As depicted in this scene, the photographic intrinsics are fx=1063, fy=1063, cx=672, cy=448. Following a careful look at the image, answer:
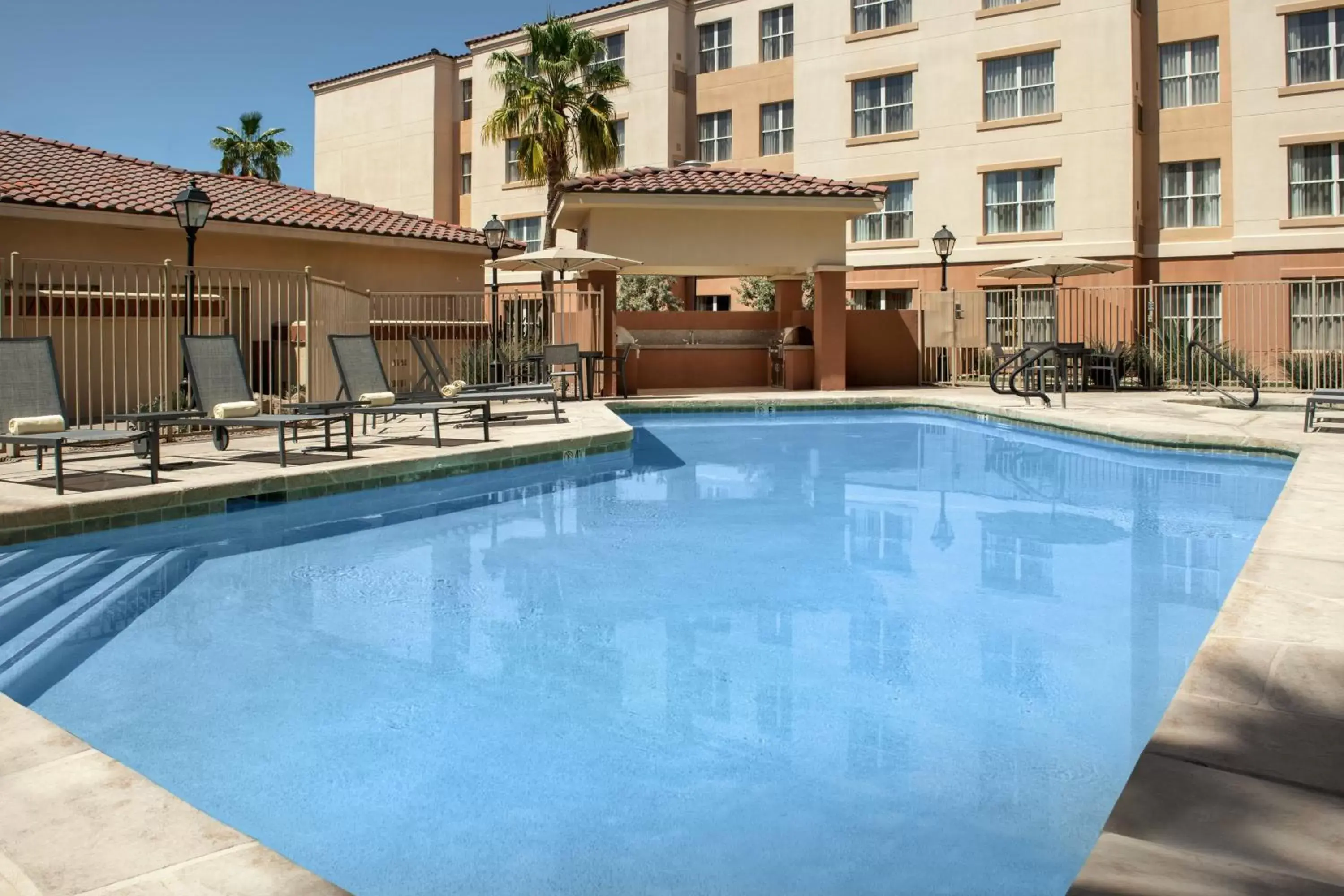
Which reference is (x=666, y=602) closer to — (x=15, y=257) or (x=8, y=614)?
(x=8, y=614)

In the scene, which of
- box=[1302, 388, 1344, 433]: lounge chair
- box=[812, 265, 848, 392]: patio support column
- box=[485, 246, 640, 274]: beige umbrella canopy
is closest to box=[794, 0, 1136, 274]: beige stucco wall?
box=[812, 265, 848, 392]: patio support column

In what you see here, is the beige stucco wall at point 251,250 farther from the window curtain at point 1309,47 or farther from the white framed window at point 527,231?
the window curtain at point 1309,47

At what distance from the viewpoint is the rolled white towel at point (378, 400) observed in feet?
36.0

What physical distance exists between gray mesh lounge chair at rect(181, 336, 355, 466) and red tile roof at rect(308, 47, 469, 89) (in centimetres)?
3015

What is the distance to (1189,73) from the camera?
2612 centimetres

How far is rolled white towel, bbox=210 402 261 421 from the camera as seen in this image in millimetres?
9805

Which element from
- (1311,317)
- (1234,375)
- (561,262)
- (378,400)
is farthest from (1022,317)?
(378,400)

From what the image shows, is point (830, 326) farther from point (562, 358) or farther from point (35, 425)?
point (35, 425)

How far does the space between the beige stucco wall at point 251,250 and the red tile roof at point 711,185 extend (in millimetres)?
5222

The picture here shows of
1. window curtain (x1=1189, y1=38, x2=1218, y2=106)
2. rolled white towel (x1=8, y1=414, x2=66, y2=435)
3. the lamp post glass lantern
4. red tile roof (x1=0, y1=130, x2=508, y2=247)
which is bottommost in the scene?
rolled white towel (x1=8, y1=414, x2=66, y2=435)

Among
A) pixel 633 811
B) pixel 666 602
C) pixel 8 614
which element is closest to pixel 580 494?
pixel 666 602

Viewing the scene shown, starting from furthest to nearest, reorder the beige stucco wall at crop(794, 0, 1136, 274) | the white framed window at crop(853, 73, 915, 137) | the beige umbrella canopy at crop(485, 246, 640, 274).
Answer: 1. the white framed window at crop(853, 73, 915, 137)
2. the beige stucco wall at crop(794, 0, 1136, 274)
3. the beige umbrella canopy at crop(485, 246, 640, 274)

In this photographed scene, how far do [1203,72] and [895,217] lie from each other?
810 centimetres

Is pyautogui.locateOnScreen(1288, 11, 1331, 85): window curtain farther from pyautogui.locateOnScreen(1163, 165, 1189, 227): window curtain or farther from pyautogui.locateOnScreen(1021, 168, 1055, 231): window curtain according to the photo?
pyautogui.locateOnScreen(1021, 168, 1055, 231): window curtain
